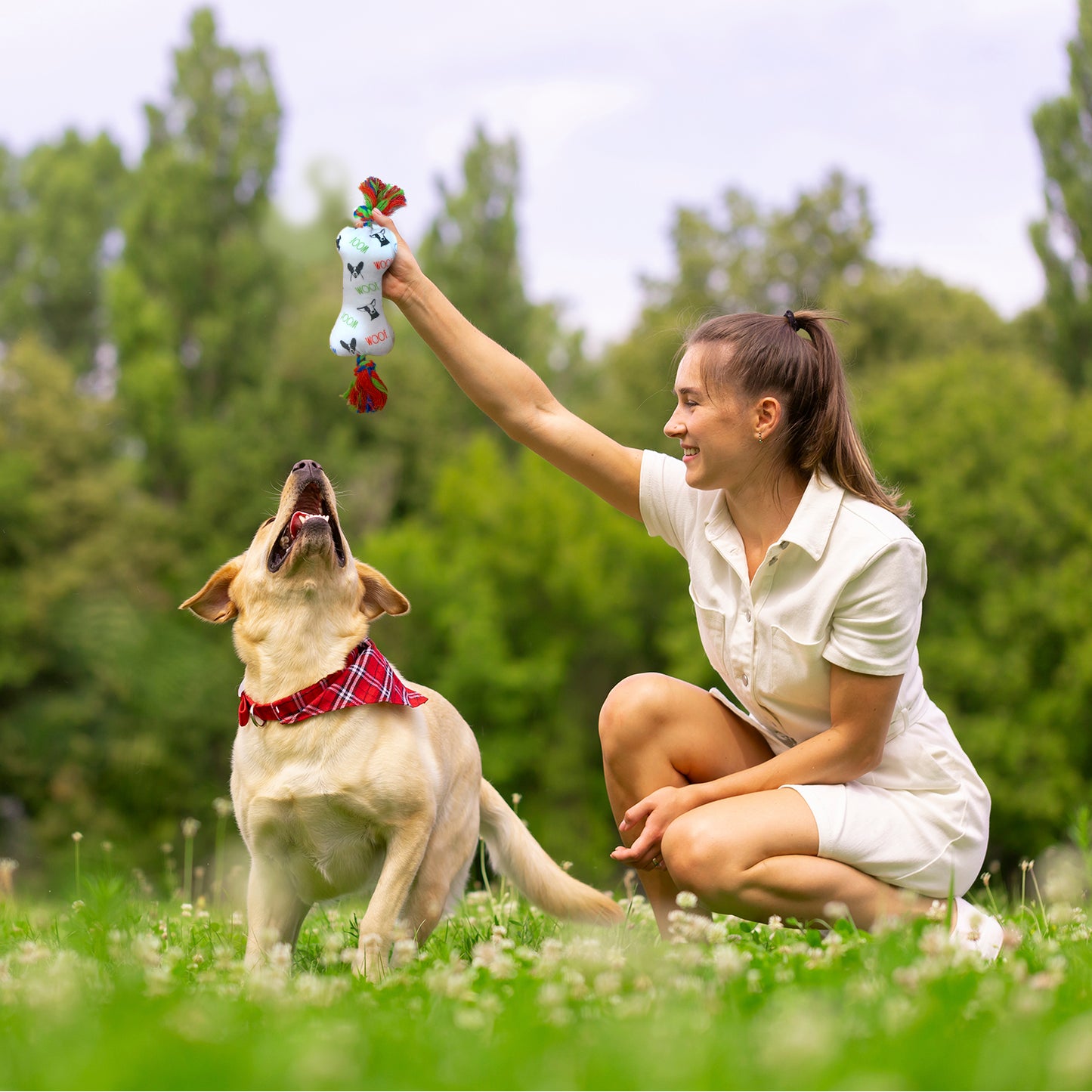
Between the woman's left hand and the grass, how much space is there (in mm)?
394

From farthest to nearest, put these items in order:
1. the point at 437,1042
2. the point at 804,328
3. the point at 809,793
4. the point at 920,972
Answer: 1. the point at 804,328
2. the point at 809,793
3. the point at 920,972
4. the point at 437,1042

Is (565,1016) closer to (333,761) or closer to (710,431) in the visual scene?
(333,761)

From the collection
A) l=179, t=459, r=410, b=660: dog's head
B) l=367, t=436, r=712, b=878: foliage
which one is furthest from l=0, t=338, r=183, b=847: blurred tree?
l=179, t=459, r=410, b=660: dog's head

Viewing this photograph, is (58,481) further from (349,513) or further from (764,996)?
(764,996)

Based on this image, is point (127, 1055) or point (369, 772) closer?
point (127, 1055)

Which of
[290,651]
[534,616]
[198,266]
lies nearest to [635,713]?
[290,651]

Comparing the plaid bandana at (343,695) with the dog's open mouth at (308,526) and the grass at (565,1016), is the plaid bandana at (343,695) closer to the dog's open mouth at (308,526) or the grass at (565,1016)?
the dog's open mouth at (308,526)

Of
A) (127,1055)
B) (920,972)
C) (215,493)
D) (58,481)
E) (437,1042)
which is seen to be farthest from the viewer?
(215,493)

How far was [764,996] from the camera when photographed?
2.38m

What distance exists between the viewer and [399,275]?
413 centimetres

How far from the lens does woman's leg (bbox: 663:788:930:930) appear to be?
3.48 metres

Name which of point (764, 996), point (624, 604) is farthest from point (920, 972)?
point (624, 604)

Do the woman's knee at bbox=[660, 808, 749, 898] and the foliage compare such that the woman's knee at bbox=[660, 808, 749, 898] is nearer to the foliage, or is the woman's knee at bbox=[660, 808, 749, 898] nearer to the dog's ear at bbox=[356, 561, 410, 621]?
the dog's ear at bbox=[356, 561, 410, 621]

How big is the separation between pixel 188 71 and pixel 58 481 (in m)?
13.3
